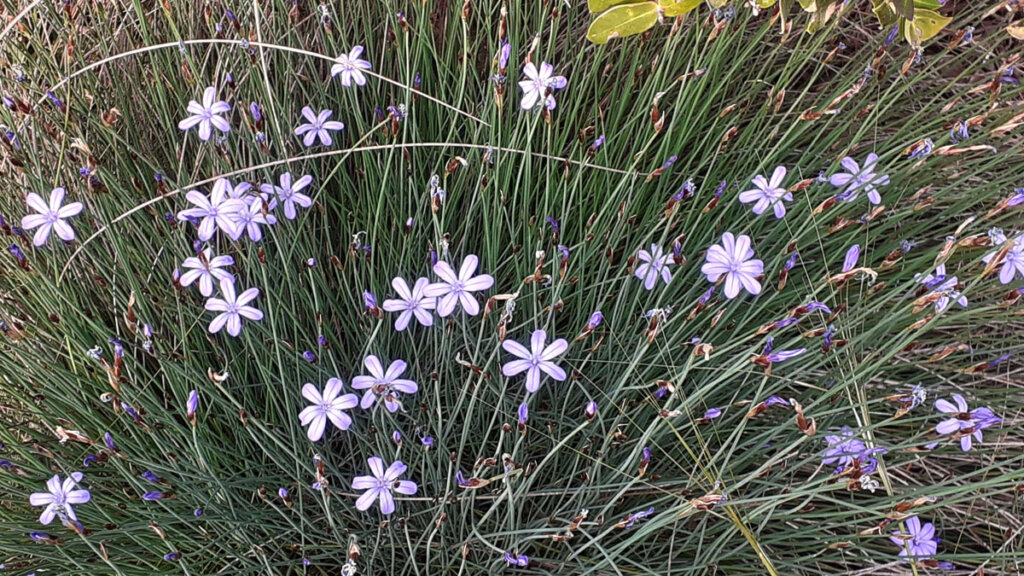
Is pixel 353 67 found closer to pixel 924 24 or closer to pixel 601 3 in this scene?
pixel 601 3

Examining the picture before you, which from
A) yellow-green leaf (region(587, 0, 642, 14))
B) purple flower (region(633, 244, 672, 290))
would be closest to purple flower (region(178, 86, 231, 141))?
yellow-green leaf (region(587, 0, 642, 14))

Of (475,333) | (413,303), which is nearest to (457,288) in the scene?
(413,303)

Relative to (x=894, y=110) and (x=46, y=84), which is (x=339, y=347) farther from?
(x=894, y=110)

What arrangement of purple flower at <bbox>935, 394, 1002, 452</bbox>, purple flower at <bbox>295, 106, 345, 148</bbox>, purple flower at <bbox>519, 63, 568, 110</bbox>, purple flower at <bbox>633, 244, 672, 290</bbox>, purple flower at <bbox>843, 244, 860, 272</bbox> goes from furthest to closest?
purple flower at <bbox>295, 106, 345, 148</bbox> → purple flower at <bbox>519, 63, 568, 110</bbox> → purple flower at <bbox>633, 244, 672, 290</bbox> → purple flower at <bbox>843, 244, 860, 272</bbox> → purple flower at <bbox>935, 394, 1002, 452</bbox>

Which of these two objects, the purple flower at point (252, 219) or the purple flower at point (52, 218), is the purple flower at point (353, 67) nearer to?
the purple flower at point (252, 219)

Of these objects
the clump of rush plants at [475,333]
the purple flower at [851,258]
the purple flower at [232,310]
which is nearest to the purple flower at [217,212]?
the clump of rush plants at [475,333]

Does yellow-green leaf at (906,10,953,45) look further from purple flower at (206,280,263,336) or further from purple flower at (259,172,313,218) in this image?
purple flower at (206,280,263,336)
